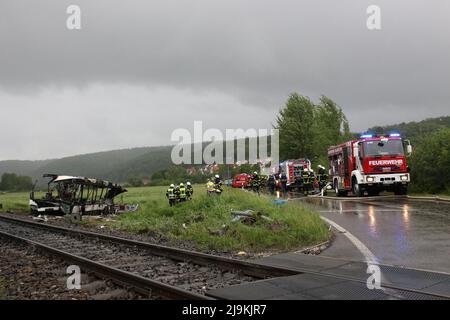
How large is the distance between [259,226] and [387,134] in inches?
517

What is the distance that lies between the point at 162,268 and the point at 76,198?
16696 millimetres

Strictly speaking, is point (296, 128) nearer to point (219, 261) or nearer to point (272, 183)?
point (272, 183)

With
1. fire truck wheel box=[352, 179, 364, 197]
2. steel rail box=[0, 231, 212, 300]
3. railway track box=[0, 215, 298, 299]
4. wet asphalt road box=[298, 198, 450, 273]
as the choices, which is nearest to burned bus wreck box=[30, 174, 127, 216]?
railway track box=[0, 215, 298, 299]

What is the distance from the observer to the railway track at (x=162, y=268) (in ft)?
21.0

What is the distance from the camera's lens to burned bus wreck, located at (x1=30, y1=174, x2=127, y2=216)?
897 inches

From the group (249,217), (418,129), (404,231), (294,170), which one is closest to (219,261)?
(249,217)

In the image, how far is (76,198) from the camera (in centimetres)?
2350

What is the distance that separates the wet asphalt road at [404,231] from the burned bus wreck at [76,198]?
40.8ft

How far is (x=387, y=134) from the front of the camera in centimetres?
2203

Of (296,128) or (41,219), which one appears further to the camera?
(296,128)

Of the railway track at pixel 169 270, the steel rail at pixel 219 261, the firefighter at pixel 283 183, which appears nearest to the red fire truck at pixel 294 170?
the firefighter at pixel 283 183

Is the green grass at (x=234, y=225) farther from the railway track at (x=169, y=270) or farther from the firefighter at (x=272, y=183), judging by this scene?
the firefighter at (x=272, y=183)
